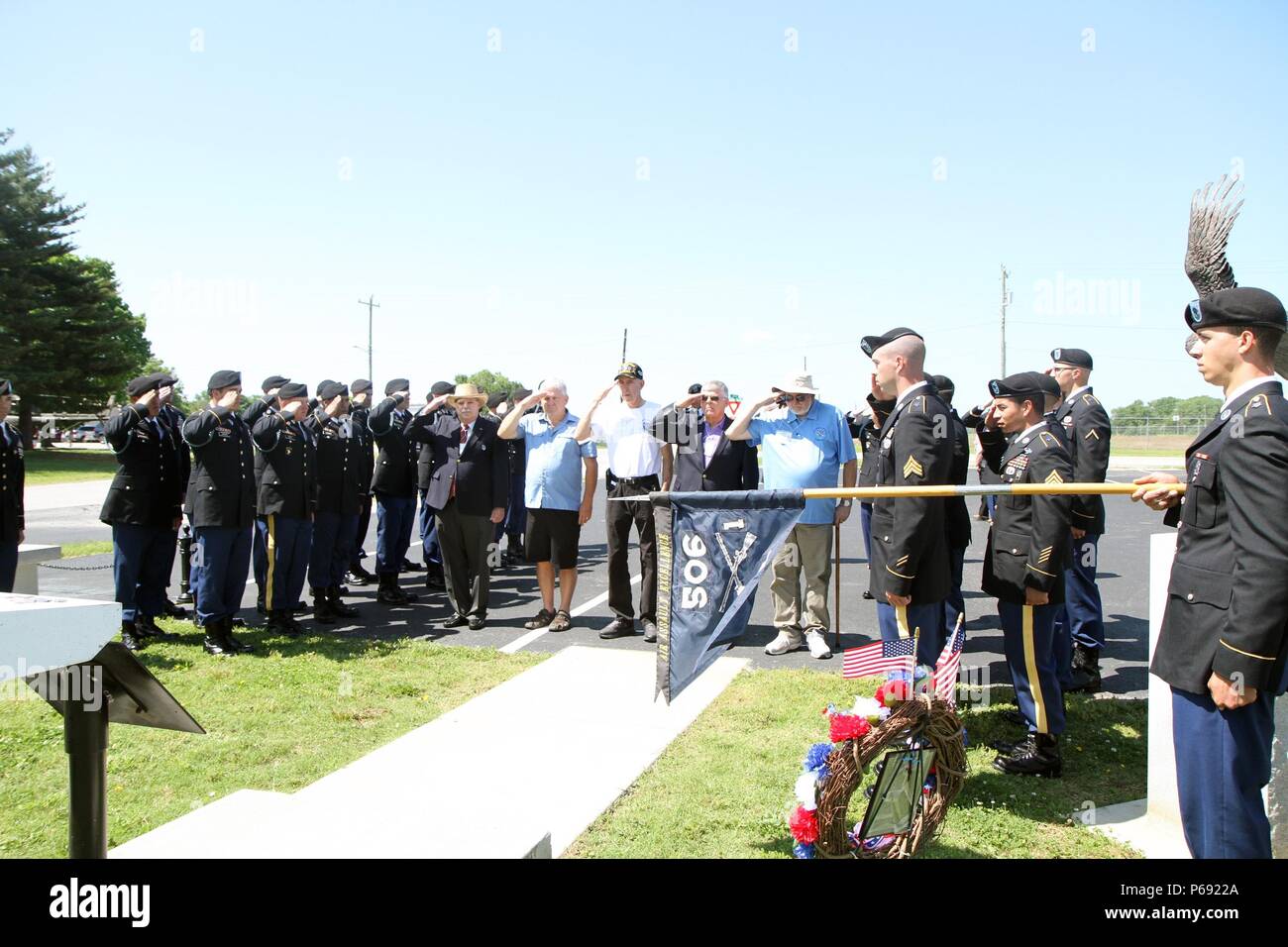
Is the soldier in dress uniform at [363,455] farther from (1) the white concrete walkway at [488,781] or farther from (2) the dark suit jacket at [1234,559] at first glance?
(2) the dark suit jacket at [1234,559]

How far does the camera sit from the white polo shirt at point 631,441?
26.1 feet

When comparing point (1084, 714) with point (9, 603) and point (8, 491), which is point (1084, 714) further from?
point (8, 491)

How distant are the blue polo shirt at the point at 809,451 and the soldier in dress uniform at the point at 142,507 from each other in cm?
509

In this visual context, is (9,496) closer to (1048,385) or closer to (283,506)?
(283,506)

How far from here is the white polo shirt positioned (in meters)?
7.96

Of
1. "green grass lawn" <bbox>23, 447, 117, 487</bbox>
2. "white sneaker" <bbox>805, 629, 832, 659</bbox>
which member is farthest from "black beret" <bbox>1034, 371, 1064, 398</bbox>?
"green grass lawn" <bbox>23, 447, 117, 487</bbox>

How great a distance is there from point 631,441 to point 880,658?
13.7ft

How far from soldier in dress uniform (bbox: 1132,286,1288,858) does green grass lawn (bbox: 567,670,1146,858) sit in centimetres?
116

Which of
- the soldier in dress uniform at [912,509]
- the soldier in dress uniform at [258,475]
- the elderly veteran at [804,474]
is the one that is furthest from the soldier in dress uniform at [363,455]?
the soldier in dress uniform at [912,509]

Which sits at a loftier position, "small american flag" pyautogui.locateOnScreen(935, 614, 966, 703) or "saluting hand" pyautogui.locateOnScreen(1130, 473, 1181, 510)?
"saluting hand" pyautogui.locateOnScreen(1130, 473, 1181, 510)

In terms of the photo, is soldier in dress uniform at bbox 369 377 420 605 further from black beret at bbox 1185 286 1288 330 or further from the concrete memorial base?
black beret at bbox 1185 286 1288 330

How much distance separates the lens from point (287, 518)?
799 cm

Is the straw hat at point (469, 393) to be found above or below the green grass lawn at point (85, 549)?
above

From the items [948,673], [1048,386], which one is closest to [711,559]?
[948,673]
